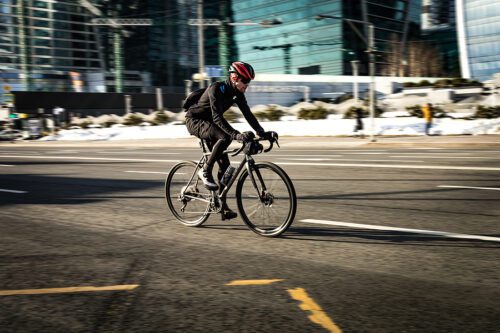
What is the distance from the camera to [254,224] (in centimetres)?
573

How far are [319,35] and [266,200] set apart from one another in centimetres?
8281

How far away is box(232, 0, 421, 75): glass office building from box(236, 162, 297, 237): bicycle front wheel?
75.6 meters

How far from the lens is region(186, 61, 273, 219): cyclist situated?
5.49 meters

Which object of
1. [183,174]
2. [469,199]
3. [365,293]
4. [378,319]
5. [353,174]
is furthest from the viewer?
[353,174]

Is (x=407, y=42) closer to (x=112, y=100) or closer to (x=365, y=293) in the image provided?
(x=112, y=100)

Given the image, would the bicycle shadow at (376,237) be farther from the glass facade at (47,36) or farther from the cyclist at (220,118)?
the glass facade at (47,36)

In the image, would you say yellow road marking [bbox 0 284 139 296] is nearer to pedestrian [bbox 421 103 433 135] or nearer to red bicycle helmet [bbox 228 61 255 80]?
red bicycle helmet [bbox 228 61 255 80]

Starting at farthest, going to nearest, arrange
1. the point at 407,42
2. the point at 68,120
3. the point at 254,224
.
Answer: the point at 407,42, the point at 68,120, the point at 254,224

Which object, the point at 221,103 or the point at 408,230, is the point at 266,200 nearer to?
the point at 221,103

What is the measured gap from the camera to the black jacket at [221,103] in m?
5.54

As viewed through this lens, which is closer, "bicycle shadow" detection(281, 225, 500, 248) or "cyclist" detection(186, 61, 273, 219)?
"bicycle shadow" detection(281, 225, 500, 248)

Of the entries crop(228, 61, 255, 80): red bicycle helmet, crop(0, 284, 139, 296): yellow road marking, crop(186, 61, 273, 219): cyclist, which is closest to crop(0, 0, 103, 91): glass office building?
crop(186, 61, 273, 219): cyclist

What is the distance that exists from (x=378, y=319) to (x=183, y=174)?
3821 mm

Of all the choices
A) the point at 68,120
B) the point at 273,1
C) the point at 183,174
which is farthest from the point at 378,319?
the point at 273,1
